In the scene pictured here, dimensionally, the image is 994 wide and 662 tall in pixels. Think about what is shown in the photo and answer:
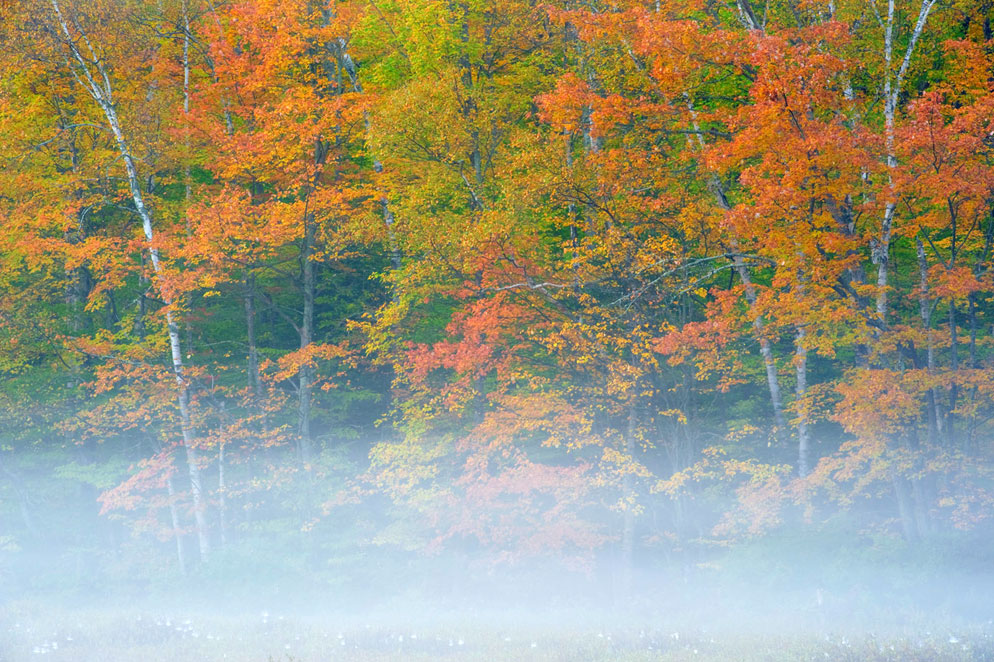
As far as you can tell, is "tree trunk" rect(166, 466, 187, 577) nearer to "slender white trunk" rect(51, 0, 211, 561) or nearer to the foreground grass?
"slender white trunk" rect(51, 0, 211, 561)

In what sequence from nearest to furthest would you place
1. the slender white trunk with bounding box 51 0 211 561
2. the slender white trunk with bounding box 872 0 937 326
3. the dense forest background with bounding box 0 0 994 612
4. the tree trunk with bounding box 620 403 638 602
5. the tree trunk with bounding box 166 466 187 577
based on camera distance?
the slender white trunk with bounding box 872 0 937 326, the dense forest background with bounding box 0 0 994 612, the tree trunk with bounding box 620 403 638 602, the slender white trunk with bounding box 51 0 211 561, the tree trunk with bounding box 166 466 187 577

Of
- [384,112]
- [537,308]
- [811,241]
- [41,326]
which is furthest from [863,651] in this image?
[41,326]

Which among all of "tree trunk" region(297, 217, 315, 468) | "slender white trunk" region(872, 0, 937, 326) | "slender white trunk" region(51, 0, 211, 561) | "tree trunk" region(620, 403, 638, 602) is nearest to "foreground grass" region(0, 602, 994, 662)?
"tree trunk" region(620, 403, 638, 602)

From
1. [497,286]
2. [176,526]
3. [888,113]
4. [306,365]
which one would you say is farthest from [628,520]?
[176,526]

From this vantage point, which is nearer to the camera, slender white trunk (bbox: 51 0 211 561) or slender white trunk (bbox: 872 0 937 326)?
slender white trunk (bbox: 872 0 937 326)

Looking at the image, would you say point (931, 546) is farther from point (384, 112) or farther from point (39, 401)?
point (39, 401)

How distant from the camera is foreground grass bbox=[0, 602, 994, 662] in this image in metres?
11.3

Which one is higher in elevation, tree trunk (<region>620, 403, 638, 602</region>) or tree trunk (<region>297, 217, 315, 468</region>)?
tree trunk (<region>297, 217, 315, 468</region>)

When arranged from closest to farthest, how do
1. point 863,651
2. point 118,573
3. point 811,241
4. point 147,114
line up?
point 863,651, point 811,241, point 147,114, point 118,573

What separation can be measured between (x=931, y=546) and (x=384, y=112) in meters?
12.9

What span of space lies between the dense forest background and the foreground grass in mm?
3264

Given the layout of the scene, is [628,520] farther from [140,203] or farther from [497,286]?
[140,203]

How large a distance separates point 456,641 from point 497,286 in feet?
23.1

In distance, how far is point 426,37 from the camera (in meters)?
18.1
